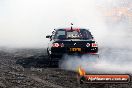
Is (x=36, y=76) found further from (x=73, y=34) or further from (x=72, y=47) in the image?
(x=73, y=34)

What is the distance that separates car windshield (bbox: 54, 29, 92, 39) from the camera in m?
14.2

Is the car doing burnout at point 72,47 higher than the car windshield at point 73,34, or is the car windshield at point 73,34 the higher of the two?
the car windshield at point 73,34

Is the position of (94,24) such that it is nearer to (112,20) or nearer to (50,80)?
(112,20)

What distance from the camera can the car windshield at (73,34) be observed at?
46.5ft

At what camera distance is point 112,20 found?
196ft

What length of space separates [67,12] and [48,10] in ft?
9.87

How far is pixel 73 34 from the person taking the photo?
1447 centimetres

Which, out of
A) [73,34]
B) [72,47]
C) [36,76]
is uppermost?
[73,34]

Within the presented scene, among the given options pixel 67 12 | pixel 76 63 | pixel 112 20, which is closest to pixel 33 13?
pixel 67 12

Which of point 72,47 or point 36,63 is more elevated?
point 72,47

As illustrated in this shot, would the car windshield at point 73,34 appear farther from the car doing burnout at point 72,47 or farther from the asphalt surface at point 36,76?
the asphalt surface at point 36,76

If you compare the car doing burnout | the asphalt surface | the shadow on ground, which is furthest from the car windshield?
the asphalt surface

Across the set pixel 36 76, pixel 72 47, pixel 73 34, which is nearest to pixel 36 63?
pixel 73 34

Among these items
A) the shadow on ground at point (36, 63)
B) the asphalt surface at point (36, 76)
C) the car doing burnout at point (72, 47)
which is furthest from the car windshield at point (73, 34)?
the asphalt surface at point (36, 76)
